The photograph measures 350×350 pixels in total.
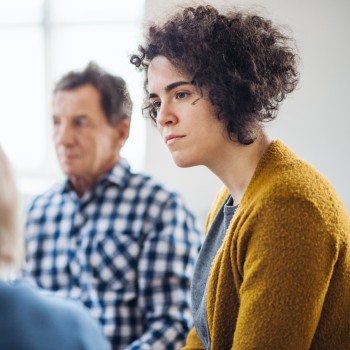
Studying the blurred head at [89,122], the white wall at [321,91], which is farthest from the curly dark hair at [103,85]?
the white wall at [321,91]

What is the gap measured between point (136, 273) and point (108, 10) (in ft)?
5.15

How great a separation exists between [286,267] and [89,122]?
1033 mm

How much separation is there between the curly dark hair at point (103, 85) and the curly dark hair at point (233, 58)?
2.35 feet

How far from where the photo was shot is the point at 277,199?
781mm

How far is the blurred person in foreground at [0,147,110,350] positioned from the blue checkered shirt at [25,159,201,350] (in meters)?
0.59

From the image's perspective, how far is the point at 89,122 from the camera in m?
1.60

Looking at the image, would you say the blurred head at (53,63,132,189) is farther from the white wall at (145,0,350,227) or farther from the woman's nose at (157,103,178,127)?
the woman's nose at (157,103,178,127)

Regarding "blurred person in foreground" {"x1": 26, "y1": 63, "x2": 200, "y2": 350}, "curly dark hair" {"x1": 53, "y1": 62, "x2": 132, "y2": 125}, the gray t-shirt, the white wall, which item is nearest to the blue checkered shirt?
"blurred person in foreground" {"x1": 26, "y1": 63, "x2": 200, "y2": 350}

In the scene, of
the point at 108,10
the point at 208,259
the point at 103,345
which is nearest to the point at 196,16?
the point at 208,259

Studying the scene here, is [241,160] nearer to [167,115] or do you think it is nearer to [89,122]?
[167,115]

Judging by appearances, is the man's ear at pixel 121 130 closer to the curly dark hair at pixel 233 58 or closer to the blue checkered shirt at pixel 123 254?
the blue checkered shirt at pixel 123 254

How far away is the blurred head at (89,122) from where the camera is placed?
1.58m

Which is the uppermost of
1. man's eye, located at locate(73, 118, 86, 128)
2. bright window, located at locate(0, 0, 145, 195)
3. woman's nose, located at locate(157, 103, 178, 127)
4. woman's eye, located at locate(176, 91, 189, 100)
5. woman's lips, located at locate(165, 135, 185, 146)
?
bright window, located at locate(0, 0, 145, 195)

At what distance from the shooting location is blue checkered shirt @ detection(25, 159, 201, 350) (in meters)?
1.38
